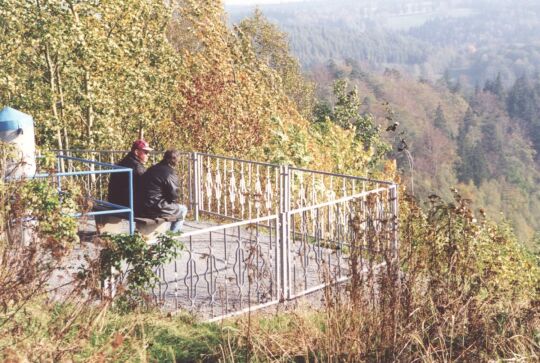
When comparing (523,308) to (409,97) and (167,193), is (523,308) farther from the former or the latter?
(409,97)

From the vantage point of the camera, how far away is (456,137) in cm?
13025

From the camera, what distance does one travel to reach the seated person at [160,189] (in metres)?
9.88

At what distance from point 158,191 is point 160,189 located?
4 cm

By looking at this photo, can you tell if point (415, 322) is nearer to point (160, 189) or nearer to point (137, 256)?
point (137, 256)

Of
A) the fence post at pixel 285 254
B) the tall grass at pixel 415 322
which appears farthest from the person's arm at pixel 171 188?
the tall grass at pixel 415 322

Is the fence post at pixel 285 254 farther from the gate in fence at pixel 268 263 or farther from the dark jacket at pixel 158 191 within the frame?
the dark jacket at pixel 158 191

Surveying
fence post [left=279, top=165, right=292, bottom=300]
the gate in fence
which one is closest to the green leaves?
the gate in fence

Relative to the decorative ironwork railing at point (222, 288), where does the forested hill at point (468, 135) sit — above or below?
below

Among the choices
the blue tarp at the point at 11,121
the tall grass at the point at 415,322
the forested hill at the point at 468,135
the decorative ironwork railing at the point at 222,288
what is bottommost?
the forested hill at the point at 468,135

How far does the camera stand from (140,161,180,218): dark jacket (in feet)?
32.4

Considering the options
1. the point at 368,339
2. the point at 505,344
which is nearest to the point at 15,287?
the point at 368,339

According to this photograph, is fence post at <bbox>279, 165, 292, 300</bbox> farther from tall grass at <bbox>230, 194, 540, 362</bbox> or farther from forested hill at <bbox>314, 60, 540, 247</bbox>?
forested hill at <bbox>314, 60, 540, 247</bbox>

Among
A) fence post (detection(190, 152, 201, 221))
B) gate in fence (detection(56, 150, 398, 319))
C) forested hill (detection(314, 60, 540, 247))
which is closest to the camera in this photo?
gate in fence (detection(56, 150, 398, 319))

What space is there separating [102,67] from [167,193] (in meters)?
6.98
